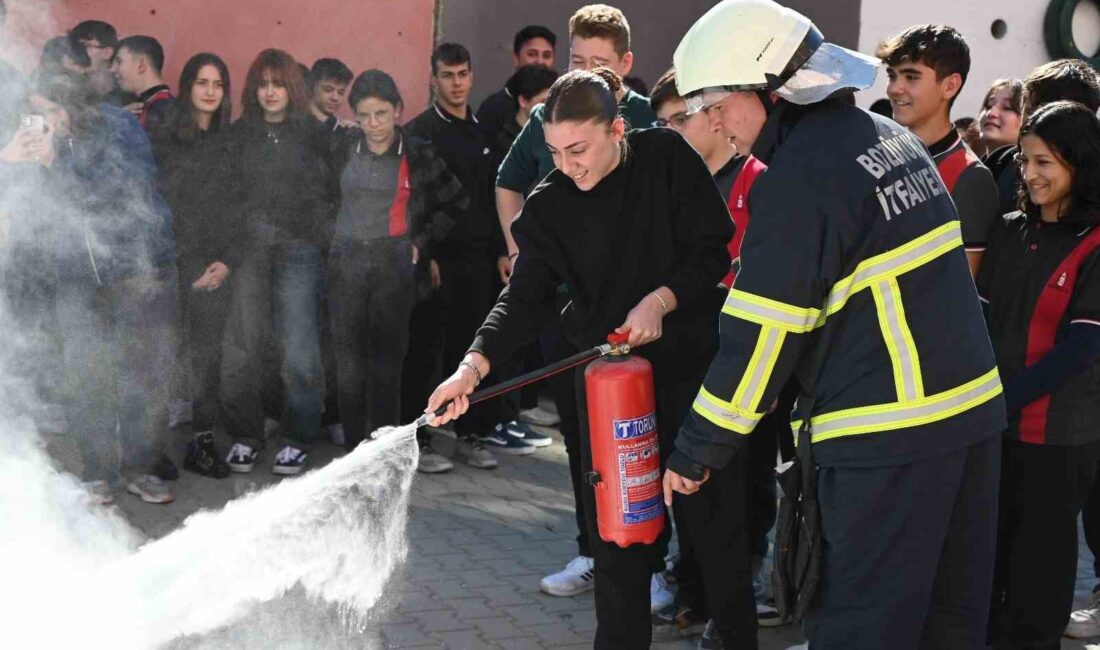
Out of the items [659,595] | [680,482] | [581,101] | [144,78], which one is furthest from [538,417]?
[680,482]

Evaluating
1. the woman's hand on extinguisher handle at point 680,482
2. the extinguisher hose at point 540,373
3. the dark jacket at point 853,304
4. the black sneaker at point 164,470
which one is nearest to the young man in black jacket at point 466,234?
the black sneaker at point 164,470

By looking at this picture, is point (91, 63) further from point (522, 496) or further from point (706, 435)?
point (706, 435)

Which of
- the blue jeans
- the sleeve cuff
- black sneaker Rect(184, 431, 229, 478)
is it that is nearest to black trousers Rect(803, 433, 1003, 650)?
the sleeve cuff

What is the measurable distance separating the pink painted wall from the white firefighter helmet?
497 centimetres

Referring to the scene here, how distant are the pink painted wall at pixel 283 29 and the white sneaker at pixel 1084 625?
5.48m

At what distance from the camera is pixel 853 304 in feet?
10.0

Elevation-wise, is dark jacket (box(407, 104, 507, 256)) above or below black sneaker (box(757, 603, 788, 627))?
above

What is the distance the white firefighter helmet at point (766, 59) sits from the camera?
10.2 ft

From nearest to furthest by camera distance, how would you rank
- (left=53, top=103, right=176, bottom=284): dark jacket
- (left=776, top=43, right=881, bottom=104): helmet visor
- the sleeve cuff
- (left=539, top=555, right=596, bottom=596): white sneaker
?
1. (left=776, top=43, right=881, bottom=104): helmet visor
2. the sleeve cuff
3. (left=539, top=555, right=596, bottom=596): white sneaker
4. (left=53, top=103, right=176, bottom=284): dark jacket

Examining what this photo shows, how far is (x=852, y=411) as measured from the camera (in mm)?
3086

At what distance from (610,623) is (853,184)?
174cm

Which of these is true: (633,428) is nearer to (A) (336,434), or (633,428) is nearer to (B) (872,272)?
(B) (872,272)

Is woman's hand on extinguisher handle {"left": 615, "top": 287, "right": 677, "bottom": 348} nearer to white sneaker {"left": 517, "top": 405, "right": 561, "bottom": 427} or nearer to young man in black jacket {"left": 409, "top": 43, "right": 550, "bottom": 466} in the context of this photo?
young man in black jacket {"left": 409, "top": 43, "right": 550, "bottom": 466}

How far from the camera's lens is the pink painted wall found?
7633 millimetres
